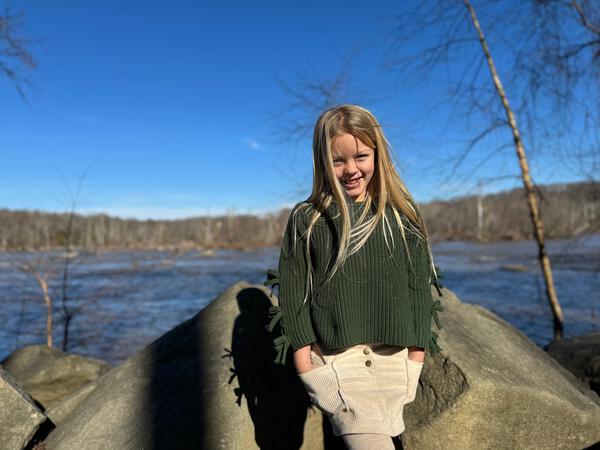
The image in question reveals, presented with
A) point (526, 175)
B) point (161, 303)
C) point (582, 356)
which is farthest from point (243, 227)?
point (582, 356)

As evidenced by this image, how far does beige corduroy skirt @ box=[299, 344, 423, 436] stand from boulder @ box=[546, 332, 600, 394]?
8.33ft

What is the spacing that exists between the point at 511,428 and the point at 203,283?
17672mm

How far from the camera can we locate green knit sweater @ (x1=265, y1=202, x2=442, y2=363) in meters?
1.96

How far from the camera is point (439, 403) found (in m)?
2.54

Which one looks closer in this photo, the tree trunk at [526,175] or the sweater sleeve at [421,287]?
the sweater sleeve at [421,287]

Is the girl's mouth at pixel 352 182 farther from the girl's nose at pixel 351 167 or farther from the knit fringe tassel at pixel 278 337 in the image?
the knit fringe tassel at pixel 278 337

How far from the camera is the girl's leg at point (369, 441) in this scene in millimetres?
1799

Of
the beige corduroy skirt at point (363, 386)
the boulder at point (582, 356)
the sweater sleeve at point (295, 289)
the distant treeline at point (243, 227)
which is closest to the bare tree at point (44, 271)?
the sweater sleeve at point (295, 289)

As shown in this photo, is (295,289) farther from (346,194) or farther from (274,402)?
(274,402)

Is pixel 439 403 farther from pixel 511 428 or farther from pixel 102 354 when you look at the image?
pixel 102 354

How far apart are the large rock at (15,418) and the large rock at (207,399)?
0.60ft

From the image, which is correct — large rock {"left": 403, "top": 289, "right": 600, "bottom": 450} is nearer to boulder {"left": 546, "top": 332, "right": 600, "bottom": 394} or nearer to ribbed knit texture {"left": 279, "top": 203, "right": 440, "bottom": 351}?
ribbed knit texture {"left": 279, "top": 203, "right": 440, "bottom": 351}

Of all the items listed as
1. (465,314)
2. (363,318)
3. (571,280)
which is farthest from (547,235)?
(571,280)

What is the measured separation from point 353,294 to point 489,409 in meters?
1.13
